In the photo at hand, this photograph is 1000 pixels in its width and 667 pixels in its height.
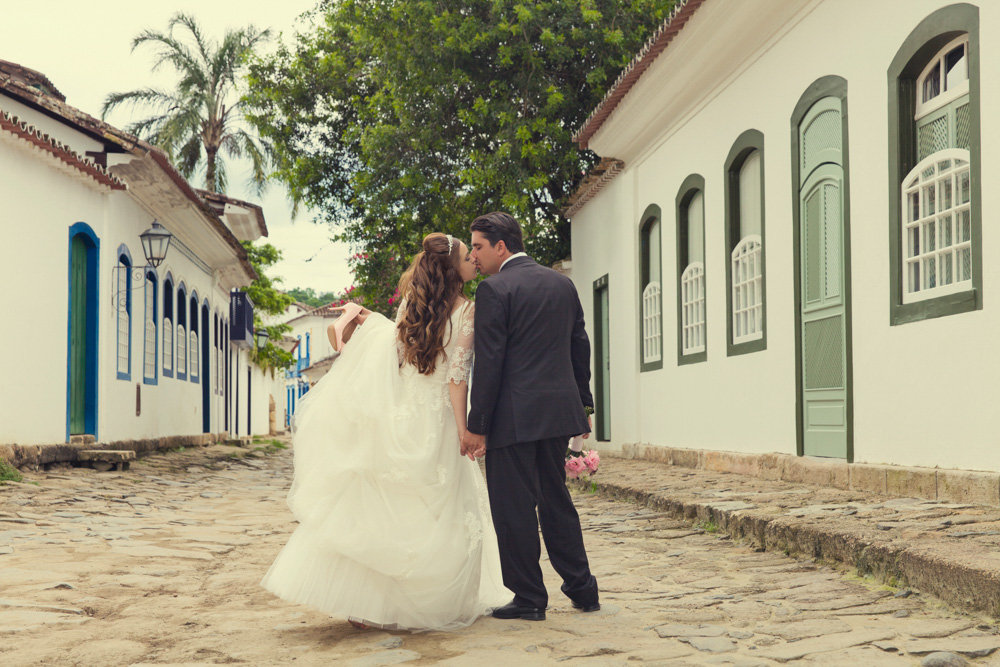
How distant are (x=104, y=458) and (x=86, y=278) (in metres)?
2.36

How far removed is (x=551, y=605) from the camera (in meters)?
4.70

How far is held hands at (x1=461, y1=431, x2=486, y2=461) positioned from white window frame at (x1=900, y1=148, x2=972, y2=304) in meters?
3.54

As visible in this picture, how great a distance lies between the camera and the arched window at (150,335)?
1550cm

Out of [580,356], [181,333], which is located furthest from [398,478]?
[181,333]

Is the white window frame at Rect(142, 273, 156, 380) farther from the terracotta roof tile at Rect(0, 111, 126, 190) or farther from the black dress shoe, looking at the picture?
the black dress shoe

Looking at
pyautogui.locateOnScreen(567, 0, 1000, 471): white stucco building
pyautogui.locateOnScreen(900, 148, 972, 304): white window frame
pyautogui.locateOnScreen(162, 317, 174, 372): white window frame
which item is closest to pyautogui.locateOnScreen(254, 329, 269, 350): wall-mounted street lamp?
pyautogui.locateOnScreen(162, 317, 174, 372): white window frame

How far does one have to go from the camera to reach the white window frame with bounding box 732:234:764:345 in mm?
9898

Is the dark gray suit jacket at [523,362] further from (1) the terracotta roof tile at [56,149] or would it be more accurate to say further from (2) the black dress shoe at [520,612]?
(1) the terracotta roof tile at [56,149]

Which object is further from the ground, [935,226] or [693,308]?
[935,226]

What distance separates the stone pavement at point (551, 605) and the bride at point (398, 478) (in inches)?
7.0

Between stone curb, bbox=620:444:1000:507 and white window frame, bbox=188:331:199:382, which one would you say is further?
white window frame, bbox=188:331:199:382

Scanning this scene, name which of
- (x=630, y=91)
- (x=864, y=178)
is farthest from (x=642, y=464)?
(x=864, y=178)

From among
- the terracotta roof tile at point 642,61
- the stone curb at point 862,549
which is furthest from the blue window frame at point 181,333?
the stone curb at point 862,549

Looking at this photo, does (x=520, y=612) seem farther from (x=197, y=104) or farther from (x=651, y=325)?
(x=197, y=104)
